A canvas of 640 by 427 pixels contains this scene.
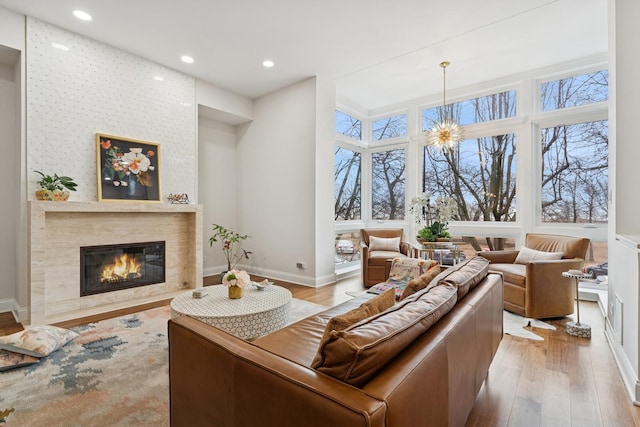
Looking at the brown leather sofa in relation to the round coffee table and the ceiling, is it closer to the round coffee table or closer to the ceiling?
the round coffee table

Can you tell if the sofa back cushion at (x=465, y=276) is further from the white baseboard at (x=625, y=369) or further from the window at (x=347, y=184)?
the window at (x=347, y=184)

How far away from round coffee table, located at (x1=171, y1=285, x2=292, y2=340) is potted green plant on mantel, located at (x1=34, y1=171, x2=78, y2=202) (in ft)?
6.20

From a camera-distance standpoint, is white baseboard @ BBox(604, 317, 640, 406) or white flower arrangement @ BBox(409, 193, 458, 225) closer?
white baseboard @ BBox(604, 317, 640, 406)

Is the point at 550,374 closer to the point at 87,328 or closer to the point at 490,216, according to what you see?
the point at 490,216

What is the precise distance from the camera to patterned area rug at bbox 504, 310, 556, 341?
286cm

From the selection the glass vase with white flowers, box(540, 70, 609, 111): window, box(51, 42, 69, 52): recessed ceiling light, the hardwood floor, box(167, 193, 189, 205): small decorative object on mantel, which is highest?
box(51, 42, 69, 52): recessed ceiling light

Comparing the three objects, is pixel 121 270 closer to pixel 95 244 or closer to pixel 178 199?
pixel 95 244

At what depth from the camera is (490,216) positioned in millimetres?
4930

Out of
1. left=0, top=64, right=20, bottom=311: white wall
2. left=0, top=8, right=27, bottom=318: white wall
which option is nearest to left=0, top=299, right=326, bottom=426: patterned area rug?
left=0, top=8, right=27, bottom=318: white wall

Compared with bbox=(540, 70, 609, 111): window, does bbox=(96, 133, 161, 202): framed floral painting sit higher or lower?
lower

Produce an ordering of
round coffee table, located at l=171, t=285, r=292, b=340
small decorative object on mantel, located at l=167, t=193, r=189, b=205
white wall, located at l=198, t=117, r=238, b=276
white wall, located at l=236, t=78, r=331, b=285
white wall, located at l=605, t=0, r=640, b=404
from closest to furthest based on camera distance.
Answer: round coffee table, located at l=171, t=285, r=292, b=340 → white wall, located at l=605, t=0, r=640, b=404 → small decorative object on mantel, located at l=167, t=193, r=189, b=205 → white wall, located at l=236, t=78, r=331, b=285 → white wall, located at l=198, t=117, r=238, b=276

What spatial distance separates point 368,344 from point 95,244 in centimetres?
390

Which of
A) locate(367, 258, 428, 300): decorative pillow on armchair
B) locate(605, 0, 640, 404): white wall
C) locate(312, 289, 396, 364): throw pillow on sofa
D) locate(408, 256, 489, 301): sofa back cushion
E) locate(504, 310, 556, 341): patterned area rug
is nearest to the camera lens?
locate(312, 289, 396, 364): throw pillow on sofa

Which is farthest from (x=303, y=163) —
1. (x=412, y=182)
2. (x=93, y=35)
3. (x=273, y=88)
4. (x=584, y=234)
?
(x=584, y=234)
